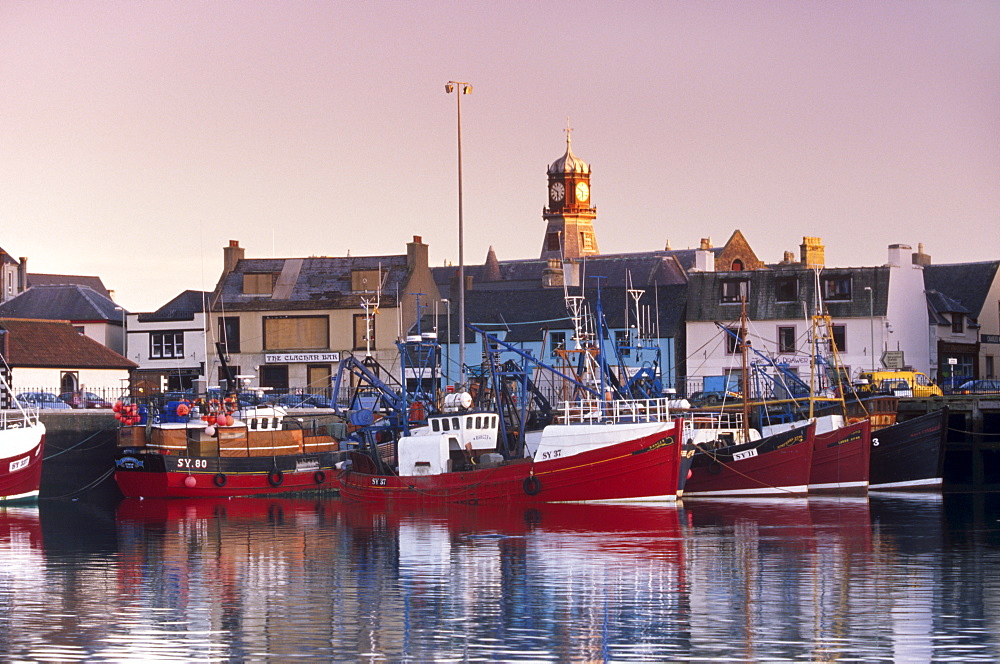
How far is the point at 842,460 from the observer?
5216 cm

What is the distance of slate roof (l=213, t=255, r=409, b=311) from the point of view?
8094 cm

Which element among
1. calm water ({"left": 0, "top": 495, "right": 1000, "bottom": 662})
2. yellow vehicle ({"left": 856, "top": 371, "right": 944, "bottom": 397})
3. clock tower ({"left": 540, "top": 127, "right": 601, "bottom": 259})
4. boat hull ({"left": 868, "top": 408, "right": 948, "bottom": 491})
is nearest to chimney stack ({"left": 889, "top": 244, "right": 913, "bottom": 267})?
yellow vehicle ({"left": 856, "top": 371, "right": 944, "bottom": 397})

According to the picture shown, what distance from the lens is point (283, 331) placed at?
8088cm

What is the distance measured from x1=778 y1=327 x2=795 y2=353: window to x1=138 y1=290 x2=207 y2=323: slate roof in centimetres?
2908

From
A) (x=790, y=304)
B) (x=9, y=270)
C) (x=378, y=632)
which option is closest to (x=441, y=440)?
(x=378, y=632)

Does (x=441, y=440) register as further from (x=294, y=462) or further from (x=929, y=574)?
(x=929, y=574)

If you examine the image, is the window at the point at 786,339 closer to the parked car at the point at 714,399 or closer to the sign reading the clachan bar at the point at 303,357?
the parked car at the point at 714,399

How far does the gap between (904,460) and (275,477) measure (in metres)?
21.9

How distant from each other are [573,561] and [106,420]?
95.4ft

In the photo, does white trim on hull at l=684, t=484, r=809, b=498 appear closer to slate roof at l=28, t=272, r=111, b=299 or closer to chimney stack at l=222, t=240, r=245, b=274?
chimney stack at l=222, t=240, r=245, b=274

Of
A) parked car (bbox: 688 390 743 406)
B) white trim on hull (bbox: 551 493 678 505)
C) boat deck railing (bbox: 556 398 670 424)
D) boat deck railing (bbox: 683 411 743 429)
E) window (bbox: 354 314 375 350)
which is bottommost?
white trim on hull (bbox: 551 493 678 505)

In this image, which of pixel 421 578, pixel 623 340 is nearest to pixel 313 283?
pixel 623 340

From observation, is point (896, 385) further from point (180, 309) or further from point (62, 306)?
point (62, 306)

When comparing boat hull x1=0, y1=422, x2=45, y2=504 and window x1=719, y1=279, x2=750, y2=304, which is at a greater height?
window x1=719, y1=279, x2=750, y2=304
